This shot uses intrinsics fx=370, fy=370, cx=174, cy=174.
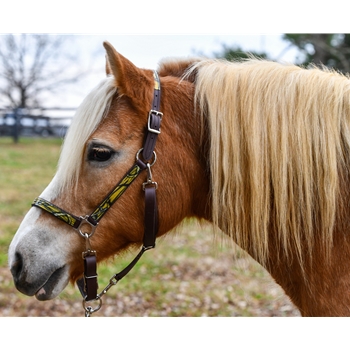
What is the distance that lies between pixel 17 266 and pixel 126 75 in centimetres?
107

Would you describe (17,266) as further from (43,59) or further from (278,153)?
(43,59)

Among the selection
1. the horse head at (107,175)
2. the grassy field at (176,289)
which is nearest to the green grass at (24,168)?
the grassy field at (176,289)

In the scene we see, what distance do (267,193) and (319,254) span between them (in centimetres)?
38

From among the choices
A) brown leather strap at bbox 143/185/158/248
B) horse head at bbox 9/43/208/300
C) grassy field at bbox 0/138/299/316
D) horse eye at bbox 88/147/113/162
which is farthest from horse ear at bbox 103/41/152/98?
grassy field at bbox 0/138/299/316

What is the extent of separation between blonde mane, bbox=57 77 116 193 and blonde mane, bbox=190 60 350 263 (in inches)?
19.1

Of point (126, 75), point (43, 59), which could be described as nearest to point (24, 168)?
point (43, 59)

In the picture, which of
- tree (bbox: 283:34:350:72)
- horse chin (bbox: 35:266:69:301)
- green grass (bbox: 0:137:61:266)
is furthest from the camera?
Result: green grass (bbox: 0:137:61:266)

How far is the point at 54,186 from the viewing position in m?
1.82

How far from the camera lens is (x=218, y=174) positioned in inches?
70.6

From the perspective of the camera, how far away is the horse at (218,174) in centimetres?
173

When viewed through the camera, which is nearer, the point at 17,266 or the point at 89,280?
the point at 17,266

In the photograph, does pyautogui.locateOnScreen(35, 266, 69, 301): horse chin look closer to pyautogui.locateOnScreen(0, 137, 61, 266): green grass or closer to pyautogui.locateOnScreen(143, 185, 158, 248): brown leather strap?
pyautogui.locateOnScreen(143, 185, 158, 248): brown leather strap

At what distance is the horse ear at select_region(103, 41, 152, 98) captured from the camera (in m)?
1.72

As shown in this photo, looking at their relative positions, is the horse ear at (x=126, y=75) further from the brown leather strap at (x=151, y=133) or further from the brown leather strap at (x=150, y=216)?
the brown leather strap at (x=150, y=216)
